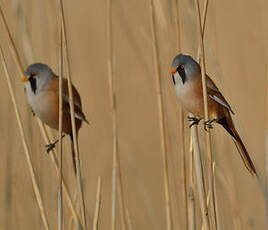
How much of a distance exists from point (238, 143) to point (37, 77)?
1.07 metres

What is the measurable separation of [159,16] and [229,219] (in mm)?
2326

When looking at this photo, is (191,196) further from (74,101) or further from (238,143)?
(74,101)

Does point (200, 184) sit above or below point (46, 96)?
A: below

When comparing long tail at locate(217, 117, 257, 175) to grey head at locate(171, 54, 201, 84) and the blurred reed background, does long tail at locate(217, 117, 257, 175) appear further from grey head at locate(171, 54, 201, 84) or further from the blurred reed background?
grey head at locate(171, 54, 201, 84)

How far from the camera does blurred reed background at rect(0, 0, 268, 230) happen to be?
2698 millimetres

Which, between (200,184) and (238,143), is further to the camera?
(238,143)

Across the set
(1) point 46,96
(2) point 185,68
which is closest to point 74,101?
(1) point 46,96

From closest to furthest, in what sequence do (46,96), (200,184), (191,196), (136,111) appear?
1. (200,184)
2. (191,196)
3. (46,96)
4. (136,111)

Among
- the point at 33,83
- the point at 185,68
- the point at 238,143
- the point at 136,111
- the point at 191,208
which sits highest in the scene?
the point at 136,111

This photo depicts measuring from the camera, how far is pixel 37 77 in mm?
2838

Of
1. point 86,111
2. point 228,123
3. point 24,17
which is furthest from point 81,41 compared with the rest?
point 228,123

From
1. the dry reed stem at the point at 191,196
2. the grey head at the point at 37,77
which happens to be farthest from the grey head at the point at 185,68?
the grey head at the point at 37,77

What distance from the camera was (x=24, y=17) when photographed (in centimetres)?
271

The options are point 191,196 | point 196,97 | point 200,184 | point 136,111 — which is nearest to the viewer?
point 200,184
